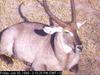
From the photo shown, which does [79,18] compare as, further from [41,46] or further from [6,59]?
[6,59]

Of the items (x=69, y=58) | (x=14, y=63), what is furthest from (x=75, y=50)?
(x=14, y=63)

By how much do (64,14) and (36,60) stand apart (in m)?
0.91

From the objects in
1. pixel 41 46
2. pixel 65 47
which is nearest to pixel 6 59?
pixel 41 46

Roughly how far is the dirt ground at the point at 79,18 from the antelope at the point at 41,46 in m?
0.13

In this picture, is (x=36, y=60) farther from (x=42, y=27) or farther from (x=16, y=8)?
(x=16, y=8)

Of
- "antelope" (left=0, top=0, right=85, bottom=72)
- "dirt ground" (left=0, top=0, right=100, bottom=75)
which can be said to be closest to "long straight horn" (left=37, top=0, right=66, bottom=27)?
"antelope" (left=0, top=0, right=85, bottom=72)

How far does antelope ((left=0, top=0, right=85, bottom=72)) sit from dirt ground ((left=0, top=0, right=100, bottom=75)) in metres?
0.13

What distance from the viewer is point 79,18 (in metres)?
5.45

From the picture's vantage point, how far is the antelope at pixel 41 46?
16.1 feet

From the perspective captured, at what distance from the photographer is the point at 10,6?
18.1 ft

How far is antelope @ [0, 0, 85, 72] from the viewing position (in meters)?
4.90

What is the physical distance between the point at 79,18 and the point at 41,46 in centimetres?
77

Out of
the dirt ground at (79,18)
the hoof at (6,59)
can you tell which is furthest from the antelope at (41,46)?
the dirt ground at (79,18)

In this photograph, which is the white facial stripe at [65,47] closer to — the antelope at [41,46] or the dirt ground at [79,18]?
the antelope at [41,46]
